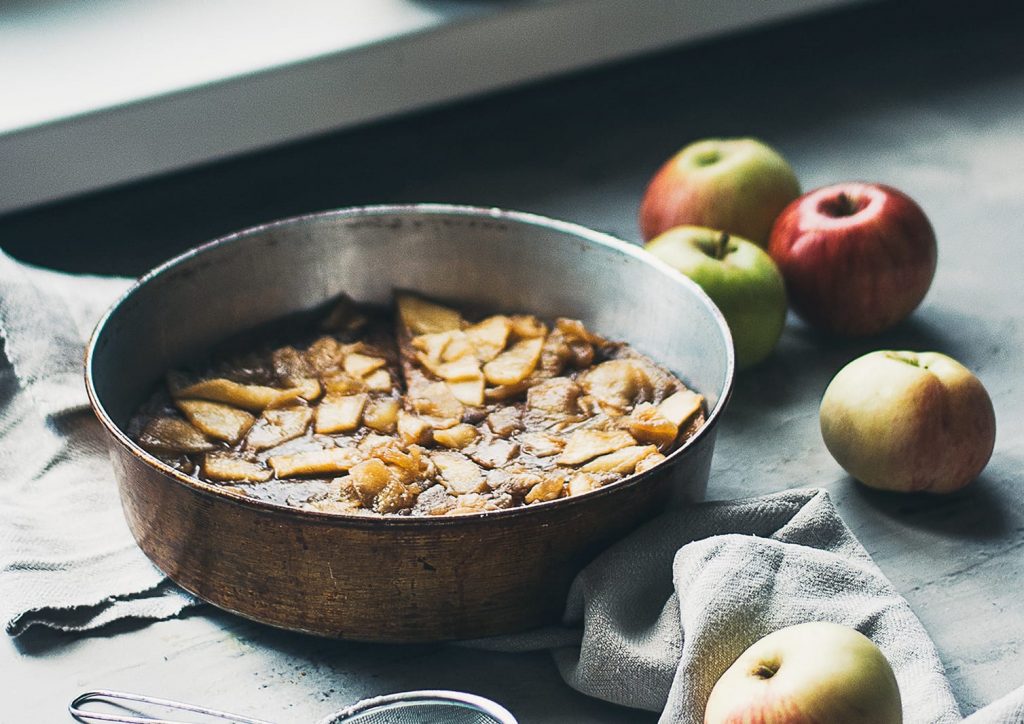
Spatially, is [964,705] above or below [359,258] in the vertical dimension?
below

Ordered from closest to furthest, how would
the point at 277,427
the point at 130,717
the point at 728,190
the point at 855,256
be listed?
the point at 130,717
the point at 277,427
the point at 855,256
the point at 728,190

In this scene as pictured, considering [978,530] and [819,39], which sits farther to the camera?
[819,39]

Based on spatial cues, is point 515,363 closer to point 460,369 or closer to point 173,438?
point 460,369

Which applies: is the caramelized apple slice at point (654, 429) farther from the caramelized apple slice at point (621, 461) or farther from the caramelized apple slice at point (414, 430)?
the caramelized apple slice at point (414, 430)

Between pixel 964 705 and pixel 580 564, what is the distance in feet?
0.93

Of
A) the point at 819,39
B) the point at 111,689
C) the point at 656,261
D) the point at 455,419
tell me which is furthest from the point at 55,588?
the point at 819,39

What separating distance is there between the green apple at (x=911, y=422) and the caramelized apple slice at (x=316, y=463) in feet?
1.35

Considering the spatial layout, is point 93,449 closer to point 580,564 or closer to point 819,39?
point 580,564

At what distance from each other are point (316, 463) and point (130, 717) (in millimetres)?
240

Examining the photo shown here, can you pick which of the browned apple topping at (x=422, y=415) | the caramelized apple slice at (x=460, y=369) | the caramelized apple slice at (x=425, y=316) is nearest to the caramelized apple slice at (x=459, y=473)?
the browned apple topping at (x=422, y=415)

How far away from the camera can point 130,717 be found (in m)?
0.86

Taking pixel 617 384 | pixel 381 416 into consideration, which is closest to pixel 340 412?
pixel 381 416

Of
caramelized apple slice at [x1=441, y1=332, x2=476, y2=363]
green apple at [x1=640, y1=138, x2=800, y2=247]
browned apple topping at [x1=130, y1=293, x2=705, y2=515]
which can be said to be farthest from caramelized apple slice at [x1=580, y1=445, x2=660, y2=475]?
green apple at [x1=640, y1=138, x2=800, y2=247]

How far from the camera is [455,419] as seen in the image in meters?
1.09
